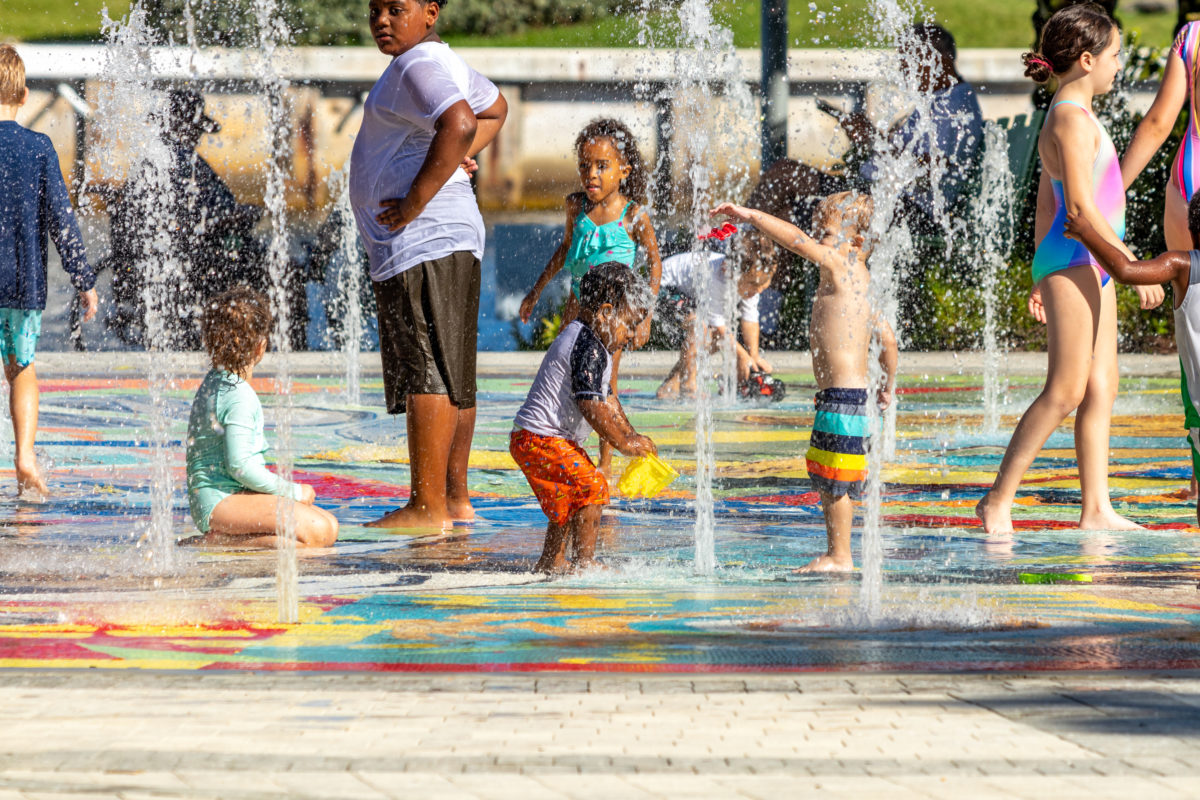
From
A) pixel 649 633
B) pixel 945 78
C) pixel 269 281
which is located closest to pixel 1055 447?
pixel 945 78

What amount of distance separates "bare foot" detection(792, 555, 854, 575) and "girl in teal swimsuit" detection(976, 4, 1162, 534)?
94 centimetres

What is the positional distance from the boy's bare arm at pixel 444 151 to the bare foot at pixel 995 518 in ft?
7.28

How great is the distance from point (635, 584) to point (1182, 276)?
1.85 m

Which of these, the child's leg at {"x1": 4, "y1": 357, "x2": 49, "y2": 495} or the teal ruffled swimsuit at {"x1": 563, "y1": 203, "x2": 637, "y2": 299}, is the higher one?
the teal ruffled swimsuit at {"x1": 563, "y1": 203, "x2": 637, "y2": 299}

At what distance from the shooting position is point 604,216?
7.14 m

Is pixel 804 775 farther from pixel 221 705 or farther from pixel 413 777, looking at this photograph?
pixel 221 705

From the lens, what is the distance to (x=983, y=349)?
1385 centimetres

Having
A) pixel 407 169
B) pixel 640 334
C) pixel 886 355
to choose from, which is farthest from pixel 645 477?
→ pixel 407 169

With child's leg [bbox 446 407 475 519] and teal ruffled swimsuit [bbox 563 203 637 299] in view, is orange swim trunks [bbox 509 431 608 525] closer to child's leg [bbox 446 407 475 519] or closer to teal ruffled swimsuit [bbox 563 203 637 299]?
child's leg [bbox 446 407 475 519]

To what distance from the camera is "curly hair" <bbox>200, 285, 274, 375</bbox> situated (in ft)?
18.6

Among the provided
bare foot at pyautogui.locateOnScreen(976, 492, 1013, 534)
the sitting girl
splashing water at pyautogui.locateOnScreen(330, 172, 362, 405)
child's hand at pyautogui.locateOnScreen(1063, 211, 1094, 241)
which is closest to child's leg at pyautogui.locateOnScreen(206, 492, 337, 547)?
the sitting girl

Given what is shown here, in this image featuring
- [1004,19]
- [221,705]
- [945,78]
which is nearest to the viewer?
[221,705]

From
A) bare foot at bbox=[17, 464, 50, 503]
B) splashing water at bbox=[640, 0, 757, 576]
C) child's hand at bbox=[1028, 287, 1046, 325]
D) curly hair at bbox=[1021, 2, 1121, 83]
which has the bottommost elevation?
bare foot at bbox=[17, 464, 50, 503]

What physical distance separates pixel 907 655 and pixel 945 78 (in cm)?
726
